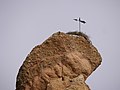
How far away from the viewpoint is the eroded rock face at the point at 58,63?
426 inches

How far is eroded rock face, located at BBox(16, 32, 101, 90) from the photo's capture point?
1082 centimetres

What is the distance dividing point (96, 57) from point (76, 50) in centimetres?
91

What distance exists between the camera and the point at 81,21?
41.5ft

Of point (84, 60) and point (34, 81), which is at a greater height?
point (84, 60)

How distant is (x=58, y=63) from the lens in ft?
36.4

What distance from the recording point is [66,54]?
36.7 ft

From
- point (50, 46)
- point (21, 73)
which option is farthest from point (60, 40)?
point (21, 73)

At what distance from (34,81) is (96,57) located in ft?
8.80

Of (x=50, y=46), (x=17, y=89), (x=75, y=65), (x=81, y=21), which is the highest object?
(x=81, y=21)

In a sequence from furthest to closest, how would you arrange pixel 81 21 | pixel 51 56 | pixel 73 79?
1. pixel 81 21
2. pixel 51 56
3. pixel 73 79

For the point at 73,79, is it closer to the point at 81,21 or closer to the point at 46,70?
the point at 46,70

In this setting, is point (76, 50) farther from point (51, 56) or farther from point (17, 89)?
point (17, 89)

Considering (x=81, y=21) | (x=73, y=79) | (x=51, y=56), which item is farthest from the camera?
(x=81, y=21)

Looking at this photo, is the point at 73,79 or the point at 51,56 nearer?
the point at 73,79
